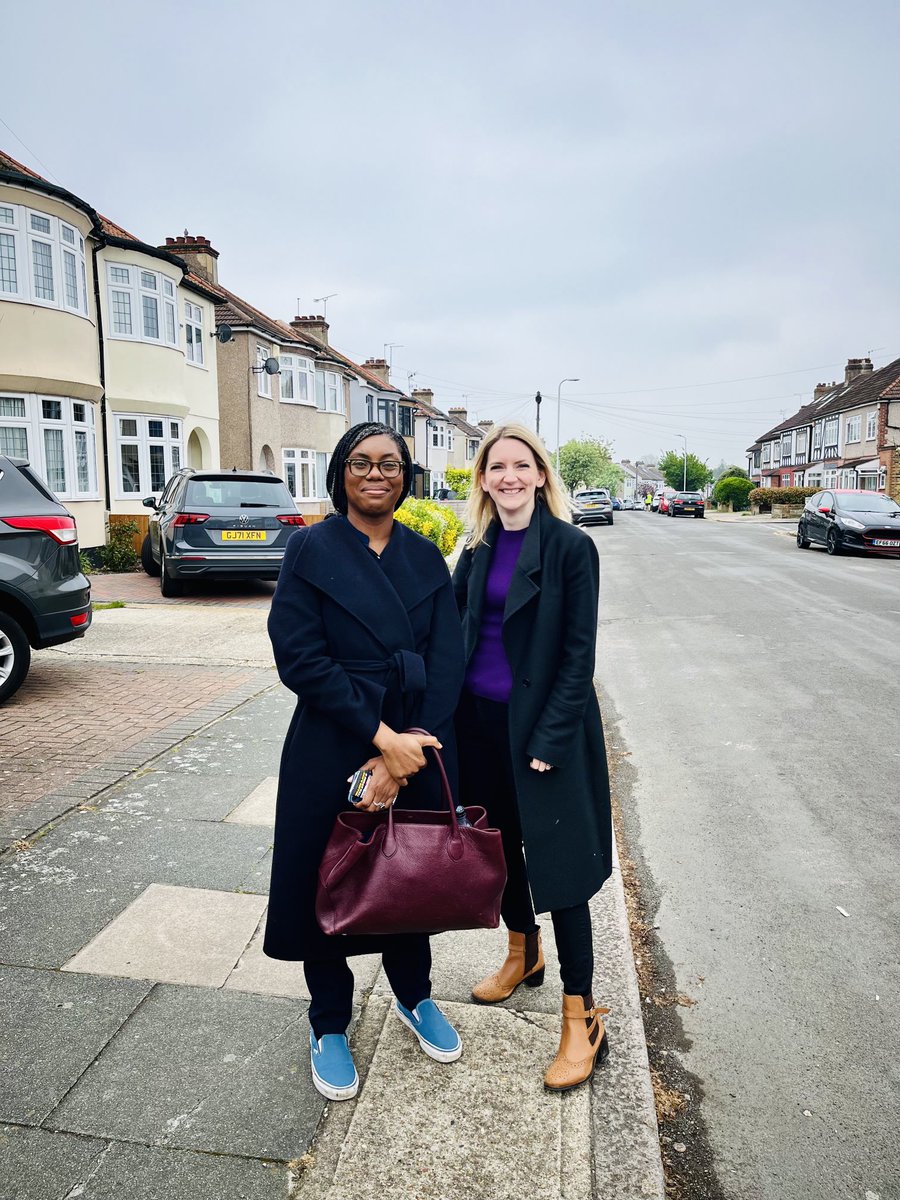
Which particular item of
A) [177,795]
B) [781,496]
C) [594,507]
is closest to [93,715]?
[177,795]

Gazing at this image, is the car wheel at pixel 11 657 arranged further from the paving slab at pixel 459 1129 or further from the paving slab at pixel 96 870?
the paving slab at pixel 459 1129

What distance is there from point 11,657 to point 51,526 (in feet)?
3.39

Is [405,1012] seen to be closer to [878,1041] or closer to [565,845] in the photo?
[565,845]

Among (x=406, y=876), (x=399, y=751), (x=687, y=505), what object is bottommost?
(x=406, y=876)

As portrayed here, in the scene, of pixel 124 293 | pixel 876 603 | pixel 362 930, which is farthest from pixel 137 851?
pixel 124 293

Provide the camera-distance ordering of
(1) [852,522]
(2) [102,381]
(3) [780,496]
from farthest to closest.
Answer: (3) [780,496]
(1) [852,522]
(2) [102,381]

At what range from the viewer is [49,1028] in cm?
276

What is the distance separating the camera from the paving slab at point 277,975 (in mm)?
3025

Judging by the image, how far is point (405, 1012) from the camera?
9.00 feet

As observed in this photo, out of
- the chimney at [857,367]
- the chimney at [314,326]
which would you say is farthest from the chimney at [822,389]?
the chimney at [314,326]

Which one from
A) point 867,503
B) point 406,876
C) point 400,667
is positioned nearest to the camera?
point 406,876

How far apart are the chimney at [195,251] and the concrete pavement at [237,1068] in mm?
27478

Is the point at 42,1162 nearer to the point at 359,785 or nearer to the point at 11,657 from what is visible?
the point at 359,785

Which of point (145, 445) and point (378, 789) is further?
point (145, 445)
